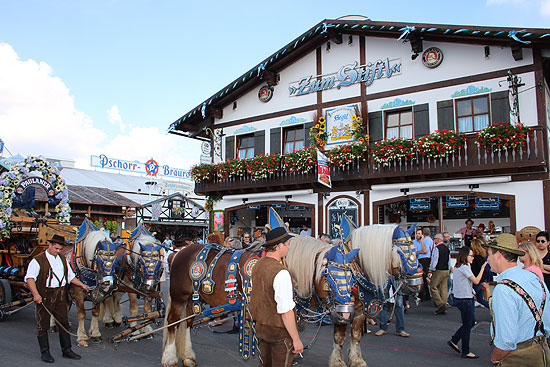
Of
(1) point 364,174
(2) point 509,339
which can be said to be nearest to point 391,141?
(1) point 364,174

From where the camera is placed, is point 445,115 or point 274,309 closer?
point 274,309

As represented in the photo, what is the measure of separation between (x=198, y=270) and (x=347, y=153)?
10150 millimetres

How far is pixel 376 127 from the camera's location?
1584cm

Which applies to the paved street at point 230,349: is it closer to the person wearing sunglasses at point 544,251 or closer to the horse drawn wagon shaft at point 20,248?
the horse drawn wagon shaft at point 20,248

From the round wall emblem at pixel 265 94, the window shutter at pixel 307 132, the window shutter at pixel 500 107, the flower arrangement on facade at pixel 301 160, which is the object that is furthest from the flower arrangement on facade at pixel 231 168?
the window shutter at pixel 500 107

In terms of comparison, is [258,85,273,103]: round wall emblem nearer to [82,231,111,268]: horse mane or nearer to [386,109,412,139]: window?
[386,109,412,139]: window

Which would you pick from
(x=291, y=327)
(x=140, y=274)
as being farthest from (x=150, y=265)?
(x=291, y=327)

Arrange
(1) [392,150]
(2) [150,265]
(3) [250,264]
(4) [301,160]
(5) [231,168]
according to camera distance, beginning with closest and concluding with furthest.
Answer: (3) [250,264] < (2) [150,265] < (1) [392,150] < (4) [301,160] < (5) [231,168]

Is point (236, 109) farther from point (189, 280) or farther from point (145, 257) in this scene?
point (189, 280)

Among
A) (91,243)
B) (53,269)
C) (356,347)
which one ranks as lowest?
(356,347)

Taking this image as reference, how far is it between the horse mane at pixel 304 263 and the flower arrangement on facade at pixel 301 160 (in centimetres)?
1067

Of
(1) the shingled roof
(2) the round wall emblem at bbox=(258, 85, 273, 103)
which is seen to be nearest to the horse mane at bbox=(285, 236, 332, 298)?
(2) the round wall emblem at bbox=(258, 85, 273, 103)

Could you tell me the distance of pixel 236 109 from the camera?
65.0 ft

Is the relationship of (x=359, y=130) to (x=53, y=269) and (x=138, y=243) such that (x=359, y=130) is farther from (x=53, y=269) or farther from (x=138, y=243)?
(x=53, y=269)
